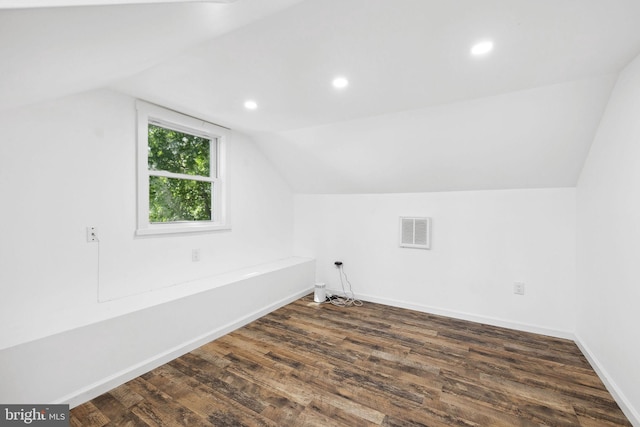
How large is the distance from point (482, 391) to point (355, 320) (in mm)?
1400

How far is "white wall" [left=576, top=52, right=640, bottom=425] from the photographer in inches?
66.1

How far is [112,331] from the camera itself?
6.38ft

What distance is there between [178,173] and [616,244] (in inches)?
142

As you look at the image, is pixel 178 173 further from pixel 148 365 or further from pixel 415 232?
pixel 415 232

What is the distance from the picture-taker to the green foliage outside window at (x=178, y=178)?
2695mm

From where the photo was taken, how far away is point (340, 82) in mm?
2061

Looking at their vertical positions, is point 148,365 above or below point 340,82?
below

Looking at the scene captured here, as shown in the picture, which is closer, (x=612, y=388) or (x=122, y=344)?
(x=612, y=388)

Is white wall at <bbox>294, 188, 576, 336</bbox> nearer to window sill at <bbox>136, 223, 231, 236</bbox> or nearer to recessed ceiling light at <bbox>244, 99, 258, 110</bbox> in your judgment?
window sill at <bbox>136, 223, 231, 236</bbox>

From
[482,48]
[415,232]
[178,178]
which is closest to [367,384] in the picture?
[415,232]

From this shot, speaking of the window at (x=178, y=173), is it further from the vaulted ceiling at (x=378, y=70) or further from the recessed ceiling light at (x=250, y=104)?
the recessed ceiling light at (x=250, y=104)

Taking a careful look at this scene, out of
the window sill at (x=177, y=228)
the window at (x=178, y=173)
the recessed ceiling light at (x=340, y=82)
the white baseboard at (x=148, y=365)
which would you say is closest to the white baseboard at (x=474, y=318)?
the white baseboard at (x=148, y=365)

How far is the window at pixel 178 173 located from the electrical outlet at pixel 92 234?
0.31m

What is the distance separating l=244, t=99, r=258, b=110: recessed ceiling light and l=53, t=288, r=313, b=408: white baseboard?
6.82 ft
